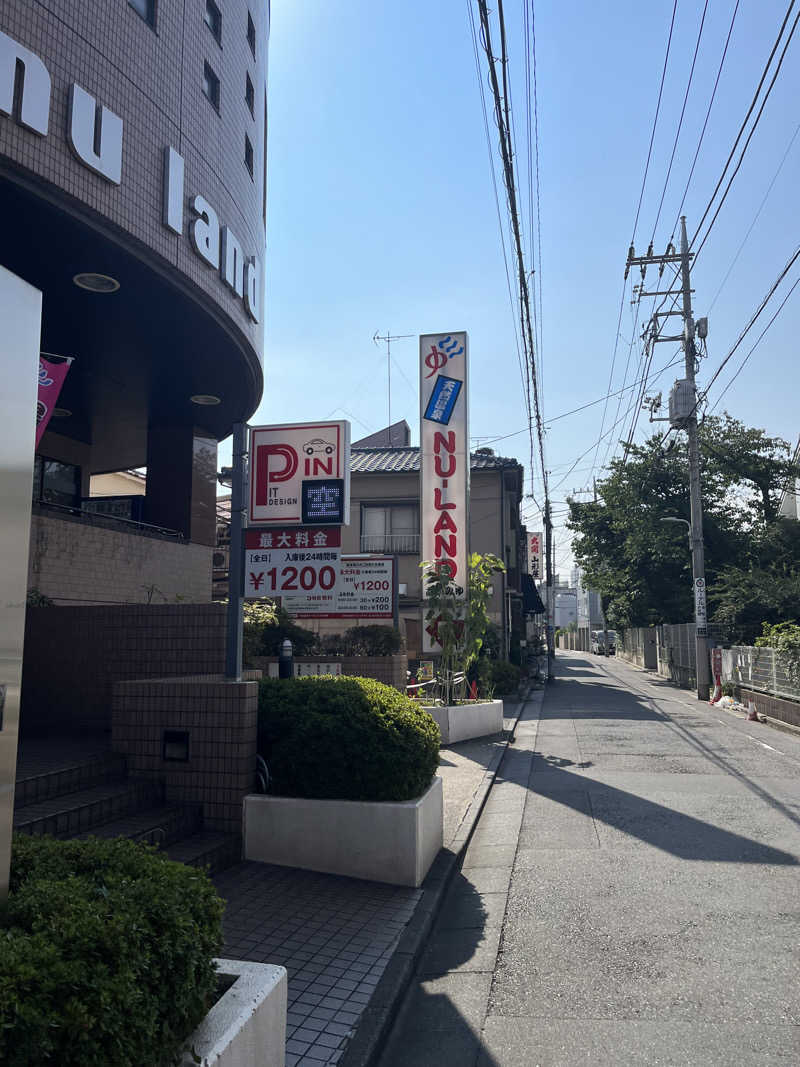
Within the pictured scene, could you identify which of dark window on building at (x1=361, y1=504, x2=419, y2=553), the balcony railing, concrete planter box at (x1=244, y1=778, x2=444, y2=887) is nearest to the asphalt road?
concrete planter box at (x1=244, y1=778, x2=444, y2=887)

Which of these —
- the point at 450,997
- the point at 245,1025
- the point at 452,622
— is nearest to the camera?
the point at 245,1025

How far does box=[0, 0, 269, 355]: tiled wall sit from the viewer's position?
25.0 feet

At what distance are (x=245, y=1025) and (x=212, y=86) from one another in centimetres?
1142

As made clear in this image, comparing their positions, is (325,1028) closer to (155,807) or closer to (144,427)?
(155,807)

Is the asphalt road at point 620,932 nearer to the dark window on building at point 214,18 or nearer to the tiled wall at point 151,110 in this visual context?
the tiled wall at point 151,110

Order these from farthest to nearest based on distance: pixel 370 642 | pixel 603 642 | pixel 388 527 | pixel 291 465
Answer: pixel 603 642
pixel 388 527
pixel 370 642
pixel 291 465

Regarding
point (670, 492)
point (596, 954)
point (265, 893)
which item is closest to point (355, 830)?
point (265, 893)

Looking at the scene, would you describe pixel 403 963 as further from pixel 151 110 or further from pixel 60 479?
pixel 60 479

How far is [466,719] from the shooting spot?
14.6m

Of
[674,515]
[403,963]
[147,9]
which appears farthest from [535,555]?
[403,963]

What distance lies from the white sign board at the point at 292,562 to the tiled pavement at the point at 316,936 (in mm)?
2331

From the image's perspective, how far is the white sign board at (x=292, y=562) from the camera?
7191 millimetres

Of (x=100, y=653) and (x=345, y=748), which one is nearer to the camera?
(x=345, y=748)

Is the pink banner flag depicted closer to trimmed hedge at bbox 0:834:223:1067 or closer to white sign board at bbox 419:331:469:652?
trimmed hedge at bbox 0:834:223:1067
